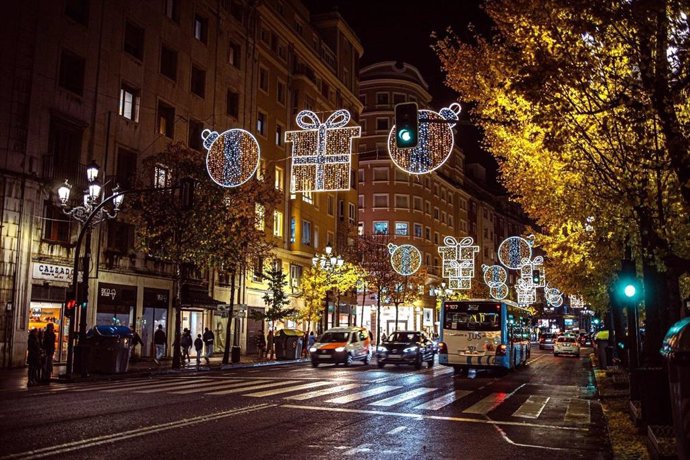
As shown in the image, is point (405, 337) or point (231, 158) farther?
point (405, 337)

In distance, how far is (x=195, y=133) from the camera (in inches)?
1455

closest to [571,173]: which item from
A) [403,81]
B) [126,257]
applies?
[126,257]

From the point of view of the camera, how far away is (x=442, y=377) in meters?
24.1

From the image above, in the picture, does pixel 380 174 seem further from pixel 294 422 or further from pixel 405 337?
pixel 294 422

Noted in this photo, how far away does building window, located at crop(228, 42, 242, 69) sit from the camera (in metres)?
41.2

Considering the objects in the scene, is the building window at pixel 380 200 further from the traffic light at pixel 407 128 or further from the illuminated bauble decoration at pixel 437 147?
the traffic light at pixel 407 128

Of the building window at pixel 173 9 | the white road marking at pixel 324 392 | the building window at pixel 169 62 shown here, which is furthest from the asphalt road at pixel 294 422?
the building window at pixel 173 9

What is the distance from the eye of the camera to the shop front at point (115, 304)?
29.4 metres

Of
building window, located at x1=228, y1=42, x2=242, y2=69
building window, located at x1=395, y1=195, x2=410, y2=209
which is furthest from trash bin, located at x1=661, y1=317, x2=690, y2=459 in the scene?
building window, located at x1=395, y1=195, x2=410, y2=209

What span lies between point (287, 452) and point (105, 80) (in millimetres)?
25569

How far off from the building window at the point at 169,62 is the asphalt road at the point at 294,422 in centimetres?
2064

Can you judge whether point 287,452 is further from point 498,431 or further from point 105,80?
point 105,80

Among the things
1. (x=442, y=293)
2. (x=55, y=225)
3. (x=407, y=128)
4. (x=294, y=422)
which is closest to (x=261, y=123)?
(x=55, y=225)

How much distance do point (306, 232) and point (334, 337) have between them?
A: 1787 centimetres
